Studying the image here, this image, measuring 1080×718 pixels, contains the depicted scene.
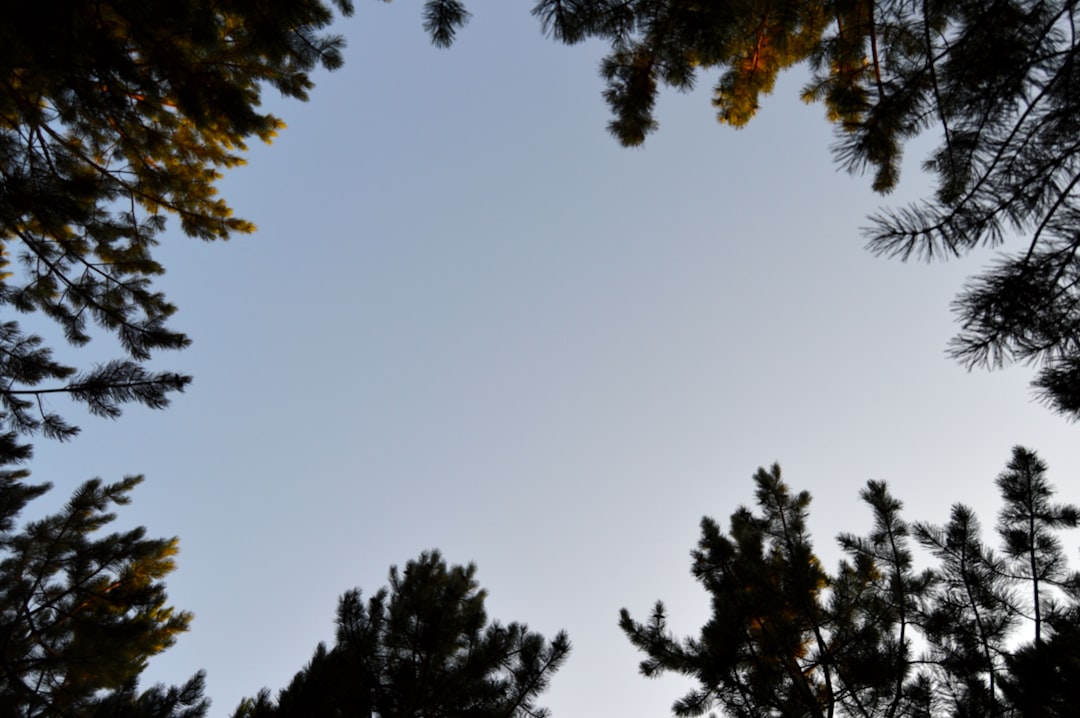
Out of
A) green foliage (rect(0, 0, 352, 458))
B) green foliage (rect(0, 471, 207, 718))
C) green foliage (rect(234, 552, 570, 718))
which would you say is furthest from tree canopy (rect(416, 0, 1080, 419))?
green foliage (rect(0, 471, 207, 718))

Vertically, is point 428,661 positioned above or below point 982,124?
below

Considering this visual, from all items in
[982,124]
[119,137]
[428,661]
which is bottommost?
[428,661]

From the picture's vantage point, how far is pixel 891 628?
484cm

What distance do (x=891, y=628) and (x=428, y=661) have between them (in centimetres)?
477

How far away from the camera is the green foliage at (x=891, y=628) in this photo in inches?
167

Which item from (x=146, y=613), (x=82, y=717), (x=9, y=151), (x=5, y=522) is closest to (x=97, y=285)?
(x=9, y=151)

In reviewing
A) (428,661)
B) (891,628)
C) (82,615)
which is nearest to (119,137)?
(82,615)

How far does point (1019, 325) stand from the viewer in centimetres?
229

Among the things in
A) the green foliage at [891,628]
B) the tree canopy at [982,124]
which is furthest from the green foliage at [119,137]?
the green foliage at [891,628]

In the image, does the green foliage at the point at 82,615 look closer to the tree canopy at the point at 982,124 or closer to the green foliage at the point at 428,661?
the green foliage at the point at 428,661

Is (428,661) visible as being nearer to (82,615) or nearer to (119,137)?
(82,615)

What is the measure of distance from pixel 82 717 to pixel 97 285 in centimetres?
486

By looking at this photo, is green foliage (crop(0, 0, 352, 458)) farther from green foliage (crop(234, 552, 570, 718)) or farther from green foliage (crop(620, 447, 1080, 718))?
green foliage (crop(620, 447, 1080, 718))

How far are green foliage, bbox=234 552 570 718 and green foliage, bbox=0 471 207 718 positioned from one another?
4.79 feet
